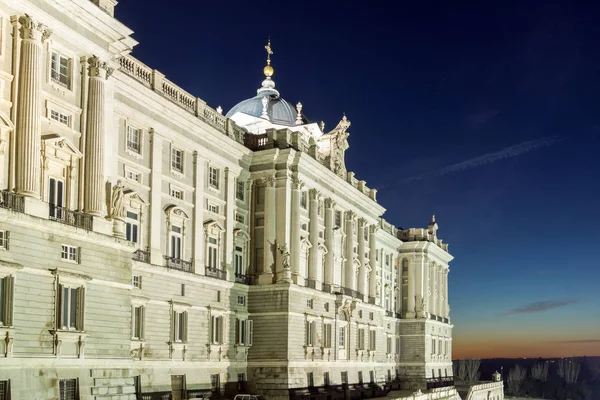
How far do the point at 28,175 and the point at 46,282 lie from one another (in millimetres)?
4621

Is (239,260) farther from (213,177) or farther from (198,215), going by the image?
(198,215)

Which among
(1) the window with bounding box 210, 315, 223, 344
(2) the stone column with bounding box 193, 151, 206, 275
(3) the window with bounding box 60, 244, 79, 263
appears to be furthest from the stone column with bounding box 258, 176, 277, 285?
(3) the window with bounding box 60, 244, 79, 263

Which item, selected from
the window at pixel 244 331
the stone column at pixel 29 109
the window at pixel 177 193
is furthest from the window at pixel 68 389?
the window at pixel 244 331

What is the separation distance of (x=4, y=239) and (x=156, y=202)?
18815 mm

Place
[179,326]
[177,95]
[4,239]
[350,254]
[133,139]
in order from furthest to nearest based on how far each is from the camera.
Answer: [350,254] → [177,95] → [179,326] → [133,139] → [4,239]

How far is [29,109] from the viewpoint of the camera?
1326 inches

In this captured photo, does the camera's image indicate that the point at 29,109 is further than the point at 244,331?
No

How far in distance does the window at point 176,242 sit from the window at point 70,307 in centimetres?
1728

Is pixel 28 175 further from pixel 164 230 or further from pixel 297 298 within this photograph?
pixel 297 298

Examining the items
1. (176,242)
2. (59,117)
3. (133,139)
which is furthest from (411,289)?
(59,117)

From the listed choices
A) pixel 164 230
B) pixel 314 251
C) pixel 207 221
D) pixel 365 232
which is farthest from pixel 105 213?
pixel 365 232

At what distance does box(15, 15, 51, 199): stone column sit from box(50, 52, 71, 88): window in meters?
1.46

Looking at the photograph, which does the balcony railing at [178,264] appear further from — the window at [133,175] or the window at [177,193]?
the window at [133,175]

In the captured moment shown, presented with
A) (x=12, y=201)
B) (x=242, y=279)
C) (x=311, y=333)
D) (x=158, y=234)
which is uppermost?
(x=12, y=201)
